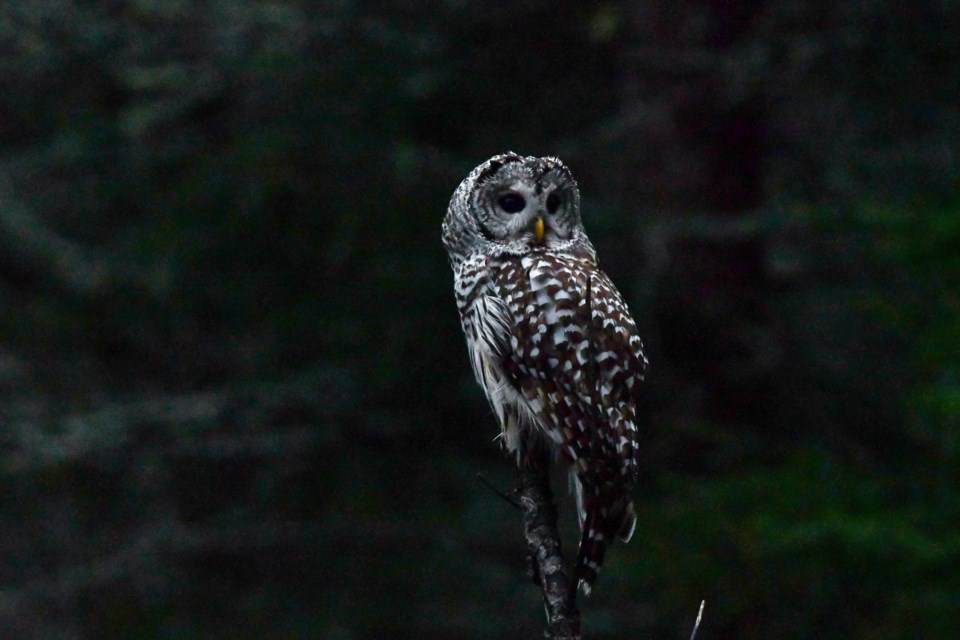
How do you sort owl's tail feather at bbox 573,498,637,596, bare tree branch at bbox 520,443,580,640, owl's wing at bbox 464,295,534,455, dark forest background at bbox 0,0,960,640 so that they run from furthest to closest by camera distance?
1. dark forest background at bbox 0,0,960,640
2. owl's wing at bbox 464,295,534,455
3. owl's tail feather at bbox 573,498,637,596
4. bare tree branch at bbox 520,443,580,640

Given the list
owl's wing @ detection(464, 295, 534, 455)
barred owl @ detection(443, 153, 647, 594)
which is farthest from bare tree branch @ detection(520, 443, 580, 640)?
owl's wing @ detection(464, 295, 534, 455)

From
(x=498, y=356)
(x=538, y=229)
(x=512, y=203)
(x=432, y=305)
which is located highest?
(x=512, y=203)

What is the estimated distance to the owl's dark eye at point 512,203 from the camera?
4316 mm

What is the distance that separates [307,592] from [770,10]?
605cm

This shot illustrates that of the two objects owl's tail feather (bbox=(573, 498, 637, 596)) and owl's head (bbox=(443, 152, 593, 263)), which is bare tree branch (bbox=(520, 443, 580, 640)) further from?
owl's head (bbox=(443, 152, 593, 263))

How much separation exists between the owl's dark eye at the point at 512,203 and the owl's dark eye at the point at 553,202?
0.27ft

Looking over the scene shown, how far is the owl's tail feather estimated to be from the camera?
3.71m

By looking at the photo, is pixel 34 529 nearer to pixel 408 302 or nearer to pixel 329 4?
pixel 408 302

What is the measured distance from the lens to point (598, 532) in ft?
12.3

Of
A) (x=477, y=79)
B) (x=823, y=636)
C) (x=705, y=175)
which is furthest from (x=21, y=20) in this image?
(x=823, y=636)

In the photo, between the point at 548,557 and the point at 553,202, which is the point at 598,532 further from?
the point at 553,202

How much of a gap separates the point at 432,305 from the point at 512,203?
460 cm

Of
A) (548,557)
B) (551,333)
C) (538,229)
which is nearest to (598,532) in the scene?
(548,557)

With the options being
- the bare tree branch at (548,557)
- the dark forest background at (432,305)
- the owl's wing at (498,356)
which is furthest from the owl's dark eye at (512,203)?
the dark forest background at (432,305)
